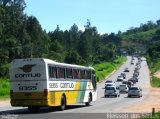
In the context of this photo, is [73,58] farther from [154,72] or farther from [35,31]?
[154,72]

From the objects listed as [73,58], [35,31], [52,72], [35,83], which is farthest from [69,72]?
[73,58]

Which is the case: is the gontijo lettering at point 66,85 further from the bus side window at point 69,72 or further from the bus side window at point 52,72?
the bus side window at point 52,72

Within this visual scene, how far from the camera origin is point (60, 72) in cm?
3114

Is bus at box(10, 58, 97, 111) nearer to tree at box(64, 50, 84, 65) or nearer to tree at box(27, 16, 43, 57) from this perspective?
tree at box(27, 16, 43, 57)

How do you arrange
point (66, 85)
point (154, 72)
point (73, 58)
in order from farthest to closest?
point (154, 72), point (73, 58), point (66, 85)

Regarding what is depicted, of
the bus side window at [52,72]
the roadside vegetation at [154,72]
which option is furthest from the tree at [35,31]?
the bus side window at [52,72]

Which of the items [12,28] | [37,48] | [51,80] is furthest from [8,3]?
[51,80]

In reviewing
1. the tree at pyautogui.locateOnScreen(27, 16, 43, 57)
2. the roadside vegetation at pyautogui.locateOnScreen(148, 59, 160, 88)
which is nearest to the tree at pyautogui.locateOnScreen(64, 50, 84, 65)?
the tree at pyautogui.locateOnScreen(27, 16, 43, 57)

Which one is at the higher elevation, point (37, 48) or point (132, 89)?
point (37, 48)

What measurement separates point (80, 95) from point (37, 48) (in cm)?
9056

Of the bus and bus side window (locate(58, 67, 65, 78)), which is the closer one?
the bus

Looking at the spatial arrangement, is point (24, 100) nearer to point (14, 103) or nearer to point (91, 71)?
point (14, 103)

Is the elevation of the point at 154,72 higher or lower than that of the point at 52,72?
lower

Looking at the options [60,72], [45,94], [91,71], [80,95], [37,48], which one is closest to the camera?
[45,94]
